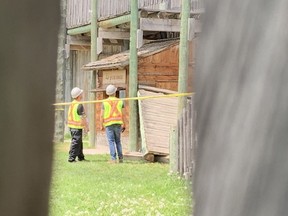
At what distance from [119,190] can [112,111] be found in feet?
8.58

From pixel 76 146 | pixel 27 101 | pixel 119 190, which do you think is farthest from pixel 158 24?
pixel 27 101

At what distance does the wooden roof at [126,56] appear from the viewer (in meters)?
10.9

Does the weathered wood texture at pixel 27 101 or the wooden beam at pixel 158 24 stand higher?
the wooden beam at pixel 158 24

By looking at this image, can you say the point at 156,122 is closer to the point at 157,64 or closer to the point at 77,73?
the point at 157,64

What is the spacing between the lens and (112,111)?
31.1ft

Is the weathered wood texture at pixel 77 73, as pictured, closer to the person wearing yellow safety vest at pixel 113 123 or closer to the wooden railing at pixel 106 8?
the wooden railing at pixel 106 8

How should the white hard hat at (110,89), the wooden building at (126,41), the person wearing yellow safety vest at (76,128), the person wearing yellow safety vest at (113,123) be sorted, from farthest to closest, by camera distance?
the wooden building at (126,41) < the person wearing yellow safety vest at (76,128) < the person wearing yellow safety vest at (113,123) < the white hard hat at (110,89)

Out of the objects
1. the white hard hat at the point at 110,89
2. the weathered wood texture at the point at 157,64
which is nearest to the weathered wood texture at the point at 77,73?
the weathered wood texture at the point at 157,64

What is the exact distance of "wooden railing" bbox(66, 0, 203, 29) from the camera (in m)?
10.7

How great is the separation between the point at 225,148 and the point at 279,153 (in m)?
0.02

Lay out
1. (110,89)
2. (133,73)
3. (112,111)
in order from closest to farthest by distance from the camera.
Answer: (110,89) < (112,111) < (133,73)

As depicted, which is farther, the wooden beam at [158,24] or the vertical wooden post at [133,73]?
the wooden beam at [158,24]

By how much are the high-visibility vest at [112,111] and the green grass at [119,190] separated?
2.00 ft

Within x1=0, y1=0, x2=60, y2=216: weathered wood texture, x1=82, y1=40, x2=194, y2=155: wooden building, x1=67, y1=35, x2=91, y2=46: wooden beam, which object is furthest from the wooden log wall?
x1=0, y1=0, x2=60, y2=216: weathered wood texture
